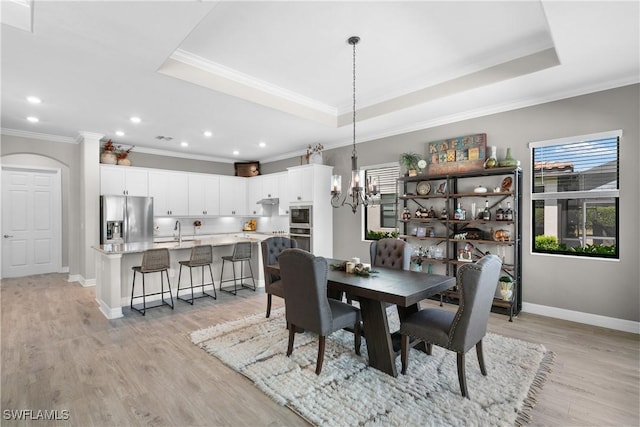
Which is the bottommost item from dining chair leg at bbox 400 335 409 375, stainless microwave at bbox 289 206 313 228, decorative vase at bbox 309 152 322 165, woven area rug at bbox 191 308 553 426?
woven area rug at bbox 191 308 553 426

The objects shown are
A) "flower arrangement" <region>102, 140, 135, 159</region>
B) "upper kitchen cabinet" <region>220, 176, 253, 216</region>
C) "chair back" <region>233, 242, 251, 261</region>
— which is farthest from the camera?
"upper kitchen cabinet" <region>220, 176, 253, 216</region>

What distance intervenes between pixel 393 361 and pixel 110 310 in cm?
357

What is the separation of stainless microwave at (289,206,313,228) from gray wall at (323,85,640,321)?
278 centimetres

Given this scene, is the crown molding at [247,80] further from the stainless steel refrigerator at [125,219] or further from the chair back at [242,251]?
the stainless steel refrigerator at [125,219]

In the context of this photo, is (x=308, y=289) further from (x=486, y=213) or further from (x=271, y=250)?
(x=486, y=213)

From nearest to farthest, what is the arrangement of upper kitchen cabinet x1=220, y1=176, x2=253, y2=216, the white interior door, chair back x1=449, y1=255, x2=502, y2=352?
chair back x1=449, y1=255, x2=502, y2=352
the white interior door
upper kitchen cabinet x1=220, y1=176, x2=253, y2=216

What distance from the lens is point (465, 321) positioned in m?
2.32

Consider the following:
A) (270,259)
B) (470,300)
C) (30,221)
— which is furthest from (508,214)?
(30,221)

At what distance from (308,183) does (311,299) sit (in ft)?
12.8

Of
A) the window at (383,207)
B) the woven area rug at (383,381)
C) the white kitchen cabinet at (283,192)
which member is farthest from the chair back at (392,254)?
the white kitchen cabinet at (283,192)

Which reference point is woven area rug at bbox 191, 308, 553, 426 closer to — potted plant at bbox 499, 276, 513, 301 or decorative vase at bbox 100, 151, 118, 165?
potted plant at bbox 499, 276, 513, 301

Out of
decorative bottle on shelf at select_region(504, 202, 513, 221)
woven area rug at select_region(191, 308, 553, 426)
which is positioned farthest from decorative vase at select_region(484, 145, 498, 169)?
woven area rug at select_region(191, 308, 553, 426)

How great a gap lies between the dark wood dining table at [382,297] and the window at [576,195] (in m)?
2.05

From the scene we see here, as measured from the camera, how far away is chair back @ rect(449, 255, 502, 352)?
90.1 inches
